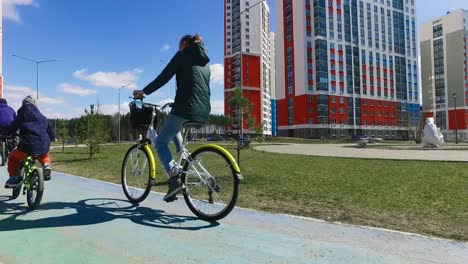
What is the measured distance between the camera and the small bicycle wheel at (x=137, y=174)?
523 cm

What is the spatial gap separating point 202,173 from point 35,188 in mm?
2443

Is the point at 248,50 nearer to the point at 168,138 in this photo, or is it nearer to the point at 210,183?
the point at 168,138

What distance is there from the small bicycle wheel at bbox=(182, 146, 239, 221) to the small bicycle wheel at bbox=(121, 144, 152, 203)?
0.85 metres

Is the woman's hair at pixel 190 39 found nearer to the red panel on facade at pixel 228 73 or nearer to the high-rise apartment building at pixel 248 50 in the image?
the high-rise apartment building at pixel 248 50

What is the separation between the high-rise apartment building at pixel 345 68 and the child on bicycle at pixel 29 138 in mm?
84003

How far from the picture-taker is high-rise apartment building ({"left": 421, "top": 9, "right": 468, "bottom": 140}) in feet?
375

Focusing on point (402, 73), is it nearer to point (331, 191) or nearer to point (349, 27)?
point (349, 27)

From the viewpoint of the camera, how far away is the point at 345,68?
91.1 meters

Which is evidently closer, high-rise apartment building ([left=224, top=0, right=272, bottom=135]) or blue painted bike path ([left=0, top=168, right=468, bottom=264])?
blue painted bike path ([left=0, top=168, right=468, bottom=264])

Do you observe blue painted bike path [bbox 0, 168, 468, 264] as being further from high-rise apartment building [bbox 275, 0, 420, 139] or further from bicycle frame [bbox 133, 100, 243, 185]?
high-rise apartment building [bbox 275, 0, 420, 139]

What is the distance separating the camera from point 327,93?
289 ft

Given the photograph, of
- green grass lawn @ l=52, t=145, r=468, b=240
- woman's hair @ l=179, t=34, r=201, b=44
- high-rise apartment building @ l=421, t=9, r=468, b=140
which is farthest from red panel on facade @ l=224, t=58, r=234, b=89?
woman's hair @ l=179, t=34, r=201, b=44

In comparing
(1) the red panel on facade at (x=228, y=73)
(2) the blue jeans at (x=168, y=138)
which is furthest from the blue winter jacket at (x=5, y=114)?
(1) the red panel on facade at (x=228, y=73)

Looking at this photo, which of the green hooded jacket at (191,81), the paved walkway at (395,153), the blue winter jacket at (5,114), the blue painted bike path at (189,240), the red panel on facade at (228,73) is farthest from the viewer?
the red panel on facade at (228,73)
